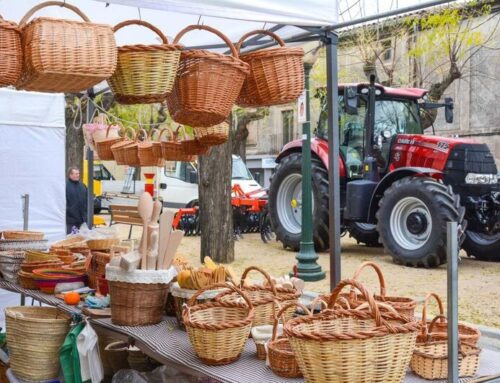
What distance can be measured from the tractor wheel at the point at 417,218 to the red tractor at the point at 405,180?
0.01 metres

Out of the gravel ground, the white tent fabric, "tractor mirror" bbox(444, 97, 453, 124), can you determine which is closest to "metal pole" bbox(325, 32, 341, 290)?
the gravel ground

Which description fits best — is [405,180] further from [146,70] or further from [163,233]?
[146,70]

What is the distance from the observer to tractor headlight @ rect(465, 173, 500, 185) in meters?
8.68

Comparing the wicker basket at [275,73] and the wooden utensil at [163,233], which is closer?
the wooden utensil at [163,233]

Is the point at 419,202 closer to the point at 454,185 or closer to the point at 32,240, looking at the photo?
the point at 454,185

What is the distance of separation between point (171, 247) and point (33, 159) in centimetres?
363

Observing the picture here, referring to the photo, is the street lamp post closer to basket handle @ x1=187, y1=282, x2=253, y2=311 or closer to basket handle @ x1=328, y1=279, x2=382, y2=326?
basket handle @ x1=187, y1=282, x2=253, y2=311

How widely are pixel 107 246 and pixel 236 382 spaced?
1883 mm

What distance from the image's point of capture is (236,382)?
2.21m

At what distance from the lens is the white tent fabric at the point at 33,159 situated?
19.6 ft

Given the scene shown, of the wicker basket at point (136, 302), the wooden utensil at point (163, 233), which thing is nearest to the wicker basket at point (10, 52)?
the wooden utensil at point (163, 233)

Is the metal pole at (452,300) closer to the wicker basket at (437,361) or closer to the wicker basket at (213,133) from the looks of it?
the wicker basket at (437,361)

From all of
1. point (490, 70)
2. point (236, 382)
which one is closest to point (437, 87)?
point (490, 70)

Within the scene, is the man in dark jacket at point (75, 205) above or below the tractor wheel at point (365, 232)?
above
